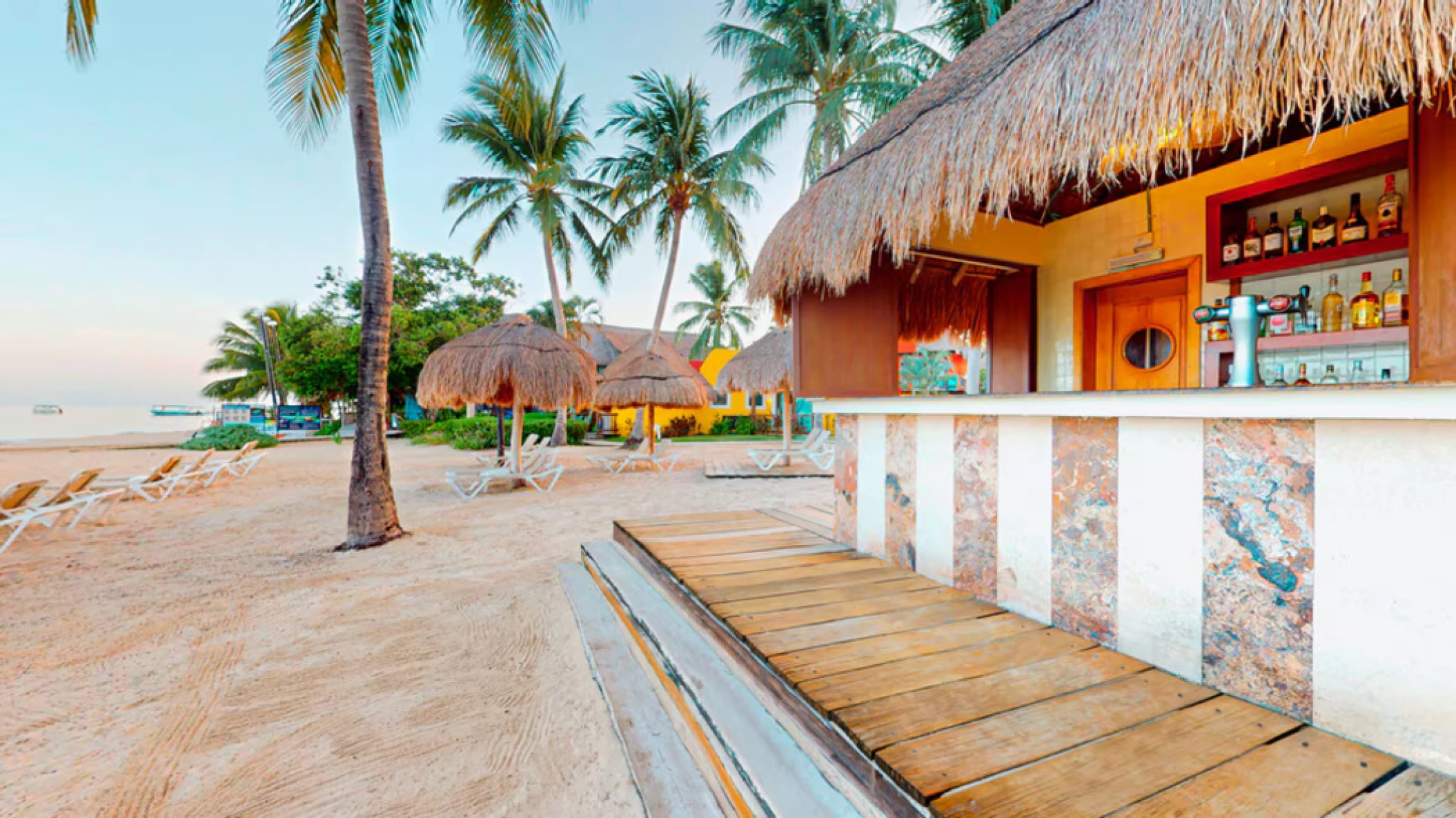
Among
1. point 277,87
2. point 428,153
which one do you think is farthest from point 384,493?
point 428,153

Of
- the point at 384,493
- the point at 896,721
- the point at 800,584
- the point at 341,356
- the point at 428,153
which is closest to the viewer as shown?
the point at 896,721

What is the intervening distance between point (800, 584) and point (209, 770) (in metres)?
2.53

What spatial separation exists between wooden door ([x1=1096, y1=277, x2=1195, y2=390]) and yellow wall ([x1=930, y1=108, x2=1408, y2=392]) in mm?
223

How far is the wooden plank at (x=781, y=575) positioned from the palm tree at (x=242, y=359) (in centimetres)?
3313

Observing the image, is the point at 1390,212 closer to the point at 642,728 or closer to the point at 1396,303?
the point at 1396,303

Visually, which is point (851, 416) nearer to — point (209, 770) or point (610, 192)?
point (209, 770)

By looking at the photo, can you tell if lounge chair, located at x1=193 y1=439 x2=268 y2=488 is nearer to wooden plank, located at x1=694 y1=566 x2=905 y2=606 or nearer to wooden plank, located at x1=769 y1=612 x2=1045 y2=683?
wooden plank, located at x1=694 y1=566 x2=905 y2=606

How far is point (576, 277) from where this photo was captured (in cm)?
1581

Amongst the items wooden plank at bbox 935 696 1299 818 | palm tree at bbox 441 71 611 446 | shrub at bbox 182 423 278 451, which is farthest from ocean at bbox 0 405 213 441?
wooden plank at bbox 935 696 1299 818

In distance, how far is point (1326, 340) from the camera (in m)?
2.96

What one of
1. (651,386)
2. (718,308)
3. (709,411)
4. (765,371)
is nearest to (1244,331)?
(765,371)

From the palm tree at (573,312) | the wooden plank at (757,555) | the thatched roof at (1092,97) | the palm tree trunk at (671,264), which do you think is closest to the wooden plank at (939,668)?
the wooden plank at (757,555)

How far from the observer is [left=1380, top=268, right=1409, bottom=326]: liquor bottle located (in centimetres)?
272

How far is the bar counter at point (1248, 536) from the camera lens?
1.24 meters
